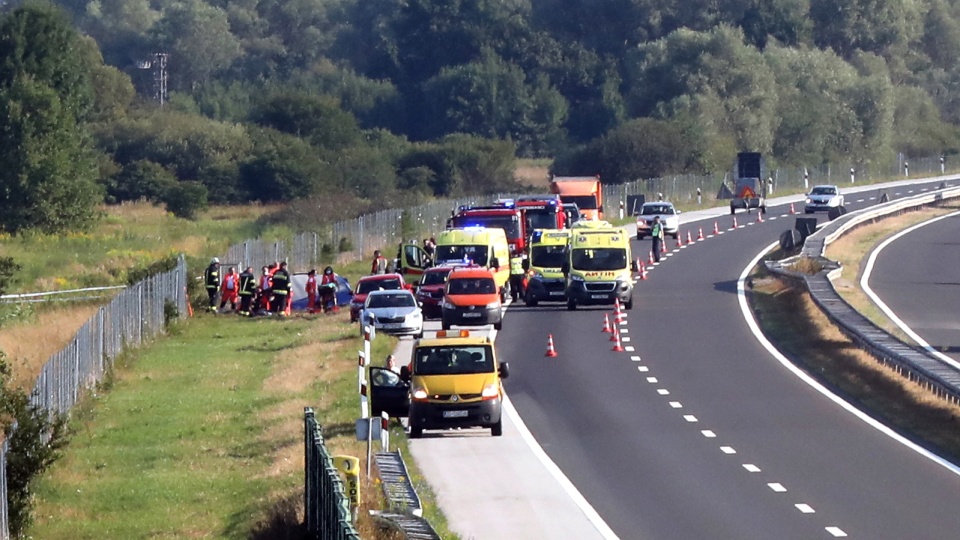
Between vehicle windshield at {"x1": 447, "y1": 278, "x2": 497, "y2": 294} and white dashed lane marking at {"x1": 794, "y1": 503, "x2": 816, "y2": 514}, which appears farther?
vehicle windshield at {"x1": 447, "y1": 278, "x2": 497, "y2": 294}

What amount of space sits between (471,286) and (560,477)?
18.3 metres

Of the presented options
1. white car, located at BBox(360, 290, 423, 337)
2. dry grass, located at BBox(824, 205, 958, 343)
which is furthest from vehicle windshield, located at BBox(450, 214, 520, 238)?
white car, located at BBox(360, 290, 423, 337)

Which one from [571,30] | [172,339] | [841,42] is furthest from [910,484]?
[571,30]

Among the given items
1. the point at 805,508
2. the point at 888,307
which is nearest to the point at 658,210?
the point at 888,307

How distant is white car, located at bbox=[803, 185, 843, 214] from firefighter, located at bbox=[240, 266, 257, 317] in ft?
118

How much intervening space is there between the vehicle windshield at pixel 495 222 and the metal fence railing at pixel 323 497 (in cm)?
3416

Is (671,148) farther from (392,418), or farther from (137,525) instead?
(137,525)

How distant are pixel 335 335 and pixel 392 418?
13003mm

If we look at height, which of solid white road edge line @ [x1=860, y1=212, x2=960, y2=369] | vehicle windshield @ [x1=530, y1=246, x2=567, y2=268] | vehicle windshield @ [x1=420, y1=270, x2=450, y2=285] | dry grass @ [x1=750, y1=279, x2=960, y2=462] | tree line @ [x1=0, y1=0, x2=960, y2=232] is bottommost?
dry grass @ [x1=750, y1=279, x2=960, y2=462]

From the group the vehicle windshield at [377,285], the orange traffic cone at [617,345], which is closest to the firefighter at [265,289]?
the vehicle windshield at [377,285]

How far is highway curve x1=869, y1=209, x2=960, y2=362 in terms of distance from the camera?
1607 inches

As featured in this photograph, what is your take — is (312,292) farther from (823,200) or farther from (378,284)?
(823,200)

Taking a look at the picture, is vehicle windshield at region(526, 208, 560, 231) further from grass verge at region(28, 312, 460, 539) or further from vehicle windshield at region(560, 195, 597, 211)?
grass verge at region(28, 312, 460, 539)

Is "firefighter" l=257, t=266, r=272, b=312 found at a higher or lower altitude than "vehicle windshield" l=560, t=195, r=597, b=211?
lower
